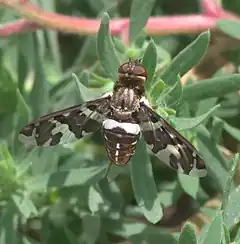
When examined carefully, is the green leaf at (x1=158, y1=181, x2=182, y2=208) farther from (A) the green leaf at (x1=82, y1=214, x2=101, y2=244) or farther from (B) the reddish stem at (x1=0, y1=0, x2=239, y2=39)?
(B) the reddish stem at (x1=0, y1=0, x2=239, y2=39)

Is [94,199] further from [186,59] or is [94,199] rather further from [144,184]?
[186,59]

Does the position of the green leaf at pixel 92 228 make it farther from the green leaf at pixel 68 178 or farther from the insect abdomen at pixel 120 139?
the insect abdomen at pixel 120 139

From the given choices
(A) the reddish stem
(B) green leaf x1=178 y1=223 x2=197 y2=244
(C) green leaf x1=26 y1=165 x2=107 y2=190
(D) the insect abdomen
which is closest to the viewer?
(B) green leaf x1=178 y1=223 x2=197 y2=244

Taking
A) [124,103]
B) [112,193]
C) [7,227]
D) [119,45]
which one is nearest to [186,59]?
[124,103]

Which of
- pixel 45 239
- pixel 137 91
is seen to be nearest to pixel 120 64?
pixel 137 91

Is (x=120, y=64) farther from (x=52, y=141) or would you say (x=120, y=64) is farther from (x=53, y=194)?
(x=53, y=194)

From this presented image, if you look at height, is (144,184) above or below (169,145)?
below

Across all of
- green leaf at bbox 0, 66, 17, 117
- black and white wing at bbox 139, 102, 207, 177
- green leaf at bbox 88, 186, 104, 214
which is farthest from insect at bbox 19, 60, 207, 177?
green leaf at bbox 0, 66, 17, 117
